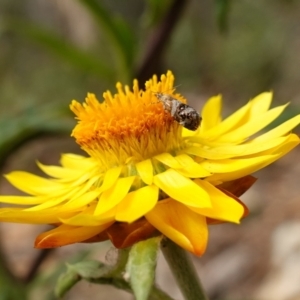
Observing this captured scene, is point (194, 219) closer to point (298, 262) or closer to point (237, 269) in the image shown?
point (298, 262)

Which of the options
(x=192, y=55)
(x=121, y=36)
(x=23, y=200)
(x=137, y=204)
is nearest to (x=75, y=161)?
(x=23, y=200)

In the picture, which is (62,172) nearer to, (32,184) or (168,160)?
(32,184)

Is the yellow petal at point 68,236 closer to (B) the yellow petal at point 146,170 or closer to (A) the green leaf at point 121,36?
(B) the yellow petal at point 146,170

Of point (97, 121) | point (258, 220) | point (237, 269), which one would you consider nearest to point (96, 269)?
point (97, 121)

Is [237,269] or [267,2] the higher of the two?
[267,2]

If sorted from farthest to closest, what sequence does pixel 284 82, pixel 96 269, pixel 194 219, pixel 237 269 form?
pixel 284 82 < pixel 237 269 < pixel 96 269 < pixel 194 219
